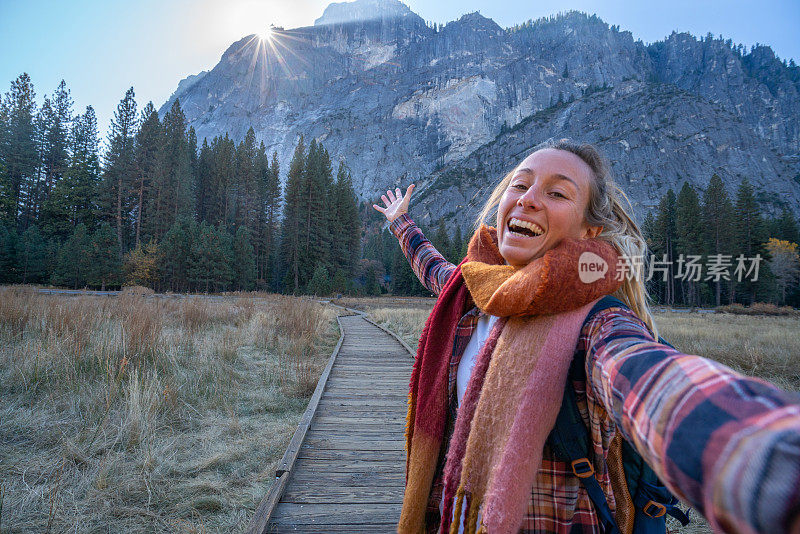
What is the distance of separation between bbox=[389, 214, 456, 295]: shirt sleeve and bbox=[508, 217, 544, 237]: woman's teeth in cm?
71

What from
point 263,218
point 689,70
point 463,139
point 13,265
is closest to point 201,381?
point 13,265

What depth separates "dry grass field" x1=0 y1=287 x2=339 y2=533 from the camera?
229 centimetres

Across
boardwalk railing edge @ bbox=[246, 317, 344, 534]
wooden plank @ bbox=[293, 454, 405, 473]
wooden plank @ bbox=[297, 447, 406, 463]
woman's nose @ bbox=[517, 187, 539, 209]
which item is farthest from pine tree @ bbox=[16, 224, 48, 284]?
woman's nose @ bbox=[517, 187, 539, 209]

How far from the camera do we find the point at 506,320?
3.72 feet

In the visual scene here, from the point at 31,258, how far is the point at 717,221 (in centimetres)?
5914

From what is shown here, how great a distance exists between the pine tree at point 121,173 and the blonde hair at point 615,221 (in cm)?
3905

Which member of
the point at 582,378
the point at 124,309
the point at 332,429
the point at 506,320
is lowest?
the point at 332,429

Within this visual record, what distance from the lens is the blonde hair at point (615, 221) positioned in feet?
3.59

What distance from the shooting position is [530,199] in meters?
1.15

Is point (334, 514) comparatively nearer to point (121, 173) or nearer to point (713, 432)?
point (713, 432)

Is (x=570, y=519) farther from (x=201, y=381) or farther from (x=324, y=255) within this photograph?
(x=324, y=255)

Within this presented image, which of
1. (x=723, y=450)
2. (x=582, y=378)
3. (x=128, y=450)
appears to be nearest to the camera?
(x=723, y=450)

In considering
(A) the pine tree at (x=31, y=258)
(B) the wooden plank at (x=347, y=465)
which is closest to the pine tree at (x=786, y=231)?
(B) the wooden plank at (x=347, y=465)

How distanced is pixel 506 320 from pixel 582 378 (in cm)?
28
